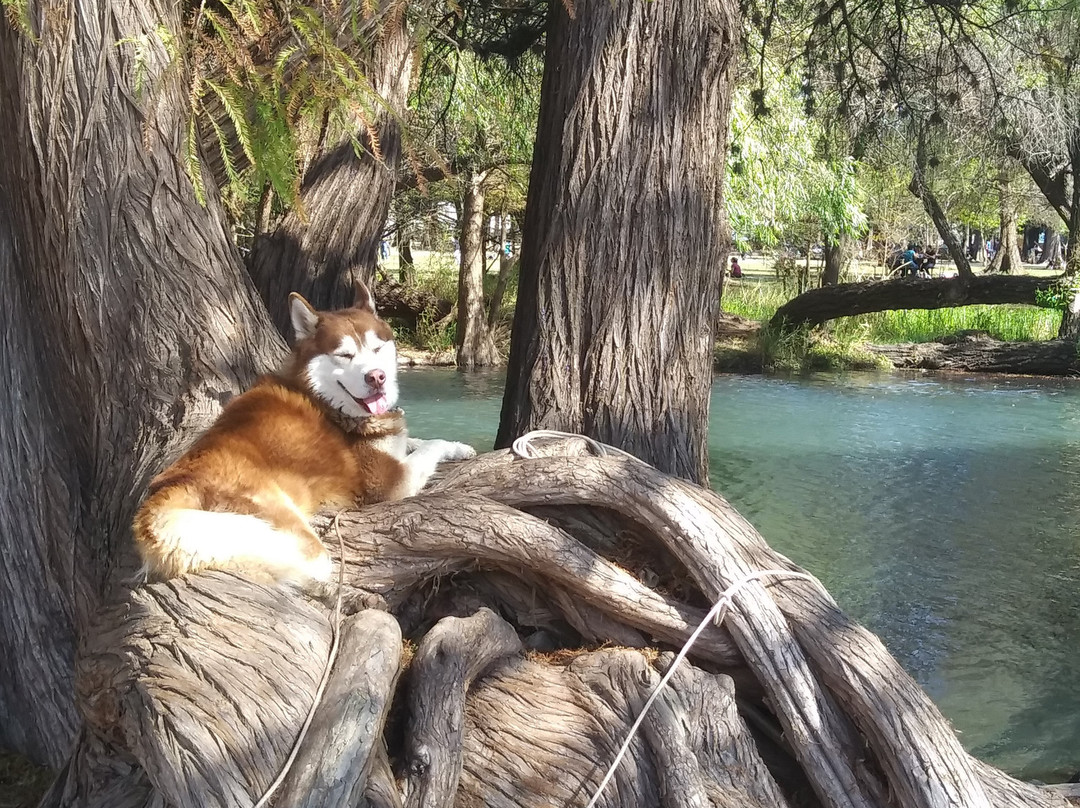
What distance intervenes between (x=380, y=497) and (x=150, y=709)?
3.72 feet

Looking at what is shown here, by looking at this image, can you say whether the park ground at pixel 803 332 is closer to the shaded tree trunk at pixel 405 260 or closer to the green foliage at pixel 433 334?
the green foliage at pixel 433 334

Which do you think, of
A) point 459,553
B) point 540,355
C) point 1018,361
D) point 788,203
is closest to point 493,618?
point 459,553

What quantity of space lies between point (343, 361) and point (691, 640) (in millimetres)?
1510

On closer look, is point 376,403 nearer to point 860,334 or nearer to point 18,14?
point 18,14

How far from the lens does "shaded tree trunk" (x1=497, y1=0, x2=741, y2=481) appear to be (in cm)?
383

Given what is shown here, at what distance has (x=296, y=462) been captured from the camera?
10.6 ft

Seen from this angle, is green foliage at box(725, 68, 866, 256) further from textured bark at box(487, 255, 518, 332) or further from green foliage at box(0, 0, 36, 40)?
green foliage at box(0, 0, 36, 40)

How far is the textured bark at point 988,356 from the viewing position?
55.8ft

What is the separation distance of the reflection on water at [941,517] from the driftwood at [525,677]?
7.94 feet

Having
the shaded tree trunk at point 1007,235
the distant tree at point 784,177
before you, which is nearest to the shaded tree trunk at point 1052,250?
the shaded tree trunk at point 1007,235

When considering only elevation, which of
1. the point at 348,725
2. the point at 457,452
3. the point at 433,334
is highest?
the point at 457,452

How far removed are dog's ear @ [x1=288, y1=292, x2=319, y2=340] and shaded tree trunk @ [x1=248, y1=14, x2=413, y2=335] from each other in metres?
1.65

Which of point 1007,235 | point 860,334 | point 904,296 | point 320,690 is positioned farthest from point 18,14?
point 1007,235

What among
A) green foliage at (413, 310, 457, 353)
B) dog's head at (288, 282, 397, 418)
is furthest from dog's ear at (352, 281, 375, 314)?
green foliage at (413, 310, 457, 353)
